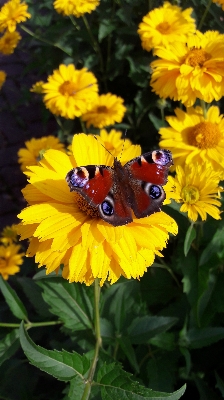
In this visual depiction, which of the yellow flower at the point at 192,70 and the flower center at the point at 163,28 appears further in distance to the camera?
the flower center at the point at 163,28

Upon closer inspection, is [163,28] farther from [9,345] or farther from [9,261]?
[9,345]

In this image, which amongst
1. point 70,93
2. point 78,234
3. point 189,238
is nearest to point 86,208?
point 78,234

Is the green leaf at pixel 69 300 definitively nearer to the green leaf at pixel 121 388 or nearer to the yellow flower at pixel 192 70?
the green leaf at pixel 121 388

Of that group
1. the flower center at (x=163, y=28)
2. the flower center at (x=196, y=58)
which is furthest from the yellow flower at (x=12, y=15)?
the flower center at (x=196, y=58)

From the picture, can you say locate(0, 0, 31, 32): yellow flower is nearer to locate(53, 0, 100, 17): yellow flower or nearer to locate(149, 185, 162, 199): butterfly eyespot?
locate(53, 0, 100, 17): yellow flower

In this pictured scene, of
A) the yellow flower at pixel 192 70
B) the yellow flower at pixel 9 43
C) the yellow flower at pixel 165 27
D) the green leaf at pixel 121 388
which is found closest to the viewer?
the green leaf at pixel 121 388

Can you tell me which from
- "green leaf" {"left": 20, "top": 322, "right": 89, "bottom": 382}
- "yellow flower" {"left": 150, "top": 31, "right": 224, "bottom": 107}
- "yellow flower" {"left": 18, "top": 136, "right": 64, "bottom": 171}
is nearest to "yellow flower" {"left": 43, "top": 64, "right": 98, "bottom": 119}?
"yellow flower" {"left": 18, "top": 136, "right": 64, "bottom": 171}

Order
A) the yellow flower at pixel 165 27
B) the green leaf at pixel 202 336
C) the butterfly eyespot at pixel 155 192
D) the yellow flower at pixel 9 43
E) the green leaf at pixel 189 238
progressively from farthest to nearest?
1. the yellow flower at pixel 9 43
2. the yellow flower at pixel 165 27
3. the green leaf at pixel 202 336
4. the green leaf at pixel 189 238
5. the butterfly eyespot at pixel 155 192
